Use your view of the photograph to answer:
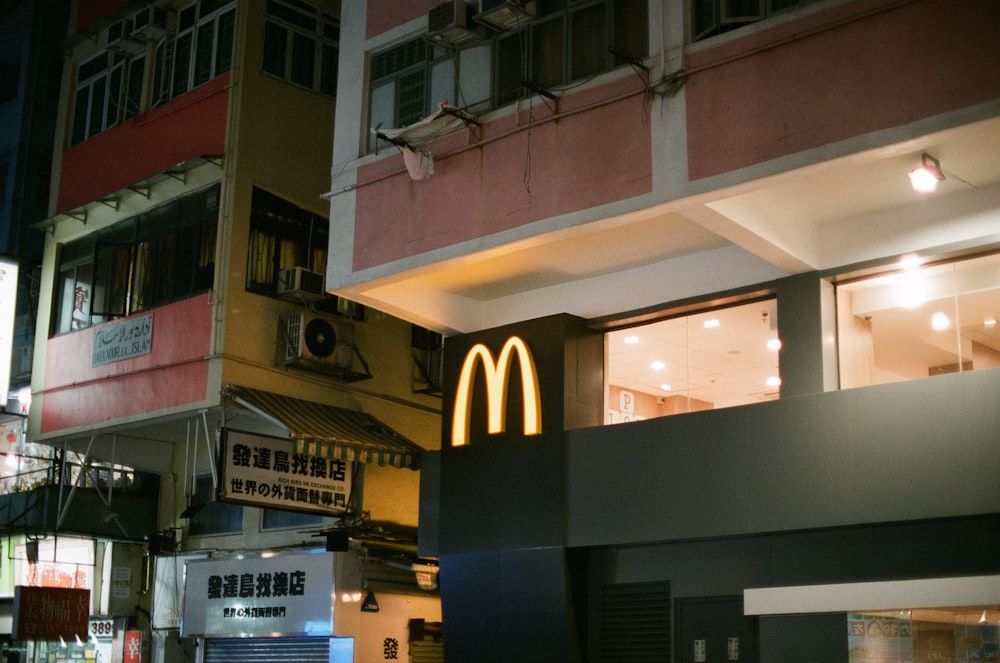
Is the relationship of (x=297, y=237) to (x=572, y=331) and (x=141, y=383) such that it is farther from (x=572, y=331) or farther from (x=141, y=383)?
(x=572, y=331)

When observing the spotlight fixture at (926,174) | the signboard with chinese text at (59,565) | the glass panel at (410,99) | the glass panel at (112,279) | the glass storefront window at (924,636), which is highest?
the glass panel at (410,99)

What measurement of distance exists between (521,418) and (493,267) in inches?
78.8

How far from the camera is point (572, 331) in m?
15.5

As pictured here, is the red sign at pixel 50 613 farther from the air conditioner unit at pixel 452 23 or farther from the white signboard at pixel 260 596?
the air conditioner unit at pixel 452 23

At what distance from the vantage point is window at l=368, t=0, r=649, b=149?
44.7 feet

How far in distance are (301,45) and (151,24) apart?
2.80 metres

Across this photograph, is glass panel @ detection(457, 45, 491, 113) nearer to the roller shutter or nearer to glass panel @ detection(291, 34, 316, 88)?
glass panel @ detection(291, 34, 316, 88)

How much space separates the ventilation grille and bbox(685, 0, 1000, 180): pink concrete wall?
5.17 metres

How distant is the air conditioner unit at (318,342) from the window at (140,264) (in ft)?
5.07

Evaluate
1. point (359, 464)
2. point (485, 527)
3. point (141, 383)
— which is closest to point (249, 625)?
point (359, 464)

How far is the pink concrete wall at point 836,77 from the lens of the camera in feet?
35.0

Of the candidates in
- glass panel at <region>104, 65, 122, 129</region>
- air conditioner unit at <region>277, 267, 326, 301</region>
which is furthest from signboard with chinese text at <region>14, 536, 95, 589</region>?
glass panel at <region>104, 65, 122, 129</region>

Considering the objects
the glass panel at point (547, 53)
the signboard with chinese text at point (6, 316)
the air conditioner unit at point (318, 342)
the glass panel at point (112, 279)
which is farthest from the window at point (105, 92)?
the glass panel at point (547, 53)

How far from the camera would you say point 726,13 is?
12578 millimetres
